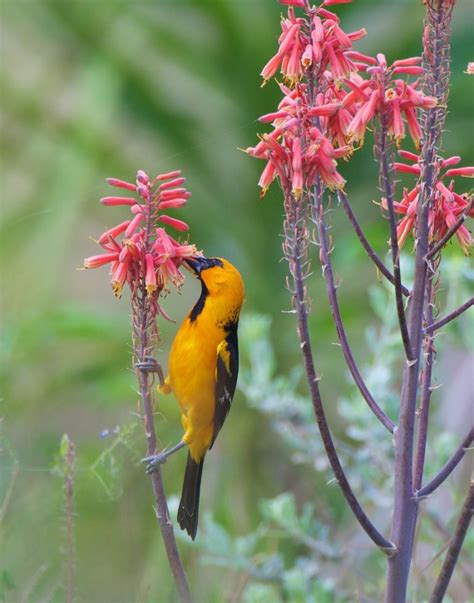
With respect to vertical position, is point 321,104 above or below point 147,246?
above

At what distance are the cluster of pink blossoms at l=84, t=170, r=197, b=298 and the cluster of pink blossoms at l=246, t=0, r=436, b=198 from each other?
0.11 m

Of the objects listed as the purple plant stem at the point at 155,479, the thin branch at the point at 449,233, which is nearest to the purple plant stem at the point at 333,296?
the thin branch at the point at 449,233

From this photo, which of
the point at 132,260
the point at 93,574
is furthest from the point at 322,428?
the point at 93,574

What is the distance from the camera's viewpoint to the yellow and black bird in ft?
4.56

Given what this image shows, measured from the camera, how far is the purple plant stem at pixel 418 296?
1152mm

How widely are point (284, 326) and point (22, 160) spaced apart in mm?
1683

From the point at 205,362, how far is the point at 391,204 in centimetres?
46

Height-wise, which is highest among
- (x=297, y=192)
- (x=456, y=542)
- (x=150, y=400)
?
(x=297, y=192)

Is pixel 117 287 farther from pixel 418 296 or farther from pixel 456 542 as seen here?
pixel 456 542

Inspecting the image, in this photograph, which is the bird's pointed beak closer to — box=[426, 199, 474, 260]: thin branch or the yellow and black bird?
the yellow and black bird

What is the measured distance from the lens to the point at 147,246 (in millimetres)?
1132

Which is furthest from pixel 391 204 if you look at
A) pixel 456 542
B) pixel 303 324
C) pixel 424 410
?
pixel 456 542

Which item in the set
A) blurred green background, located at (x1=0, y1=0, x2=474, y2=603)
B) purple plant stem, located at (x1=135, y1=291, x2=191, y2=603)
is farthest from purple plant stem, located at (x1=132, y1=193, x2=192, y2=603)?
blurred green background, located at (x1=0, y1=0, x2=474, y2=603)

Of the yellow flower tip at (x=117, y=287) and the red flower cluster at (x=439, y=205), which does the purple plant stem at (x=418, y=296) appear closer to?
the red flower cluster at (x=439, y=205)
